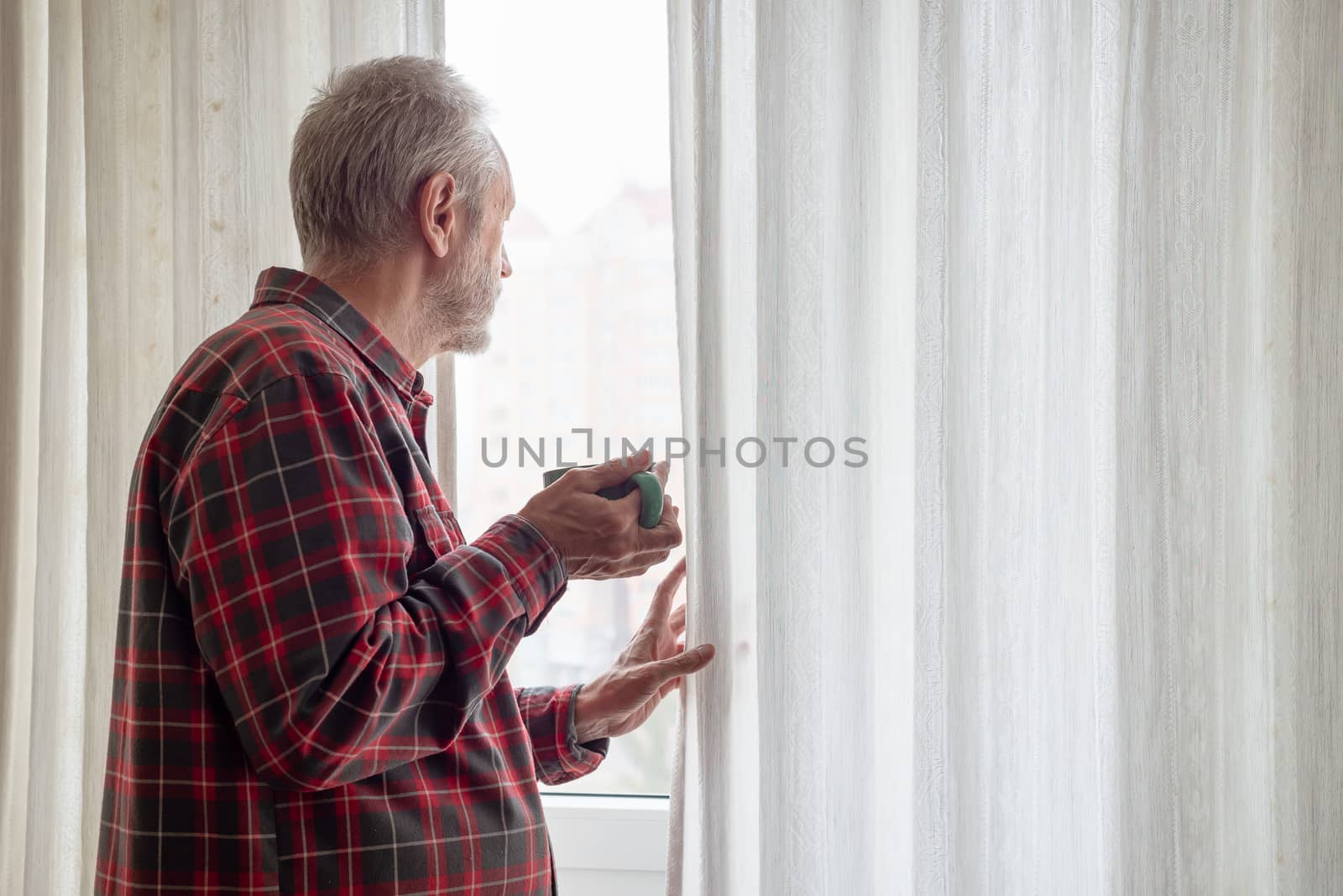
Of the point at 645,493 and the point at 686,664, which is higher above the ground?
the point at 645,493

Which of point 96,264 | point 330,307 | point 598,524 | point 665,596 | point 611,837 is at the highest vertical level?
point 96,264

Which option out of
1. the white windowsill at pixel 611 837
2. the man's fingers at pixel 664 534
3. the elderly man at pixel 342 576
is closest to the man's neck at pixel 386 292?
the elderly man at pixel 342 576

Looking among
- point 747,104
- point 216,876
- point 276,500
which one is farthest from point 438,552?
point 747,104

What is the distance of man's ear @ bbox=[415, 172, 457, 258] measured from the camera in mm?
883

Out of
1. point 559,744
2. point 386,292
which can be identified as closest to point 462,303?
point 386,292

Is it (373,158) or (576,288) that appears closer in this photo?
(373,158)

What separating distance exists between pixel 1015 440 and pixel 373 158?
690 millimetres

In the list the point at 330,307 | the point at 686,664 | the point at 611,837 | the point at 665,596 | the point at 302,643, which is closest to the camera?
the point at 302,643

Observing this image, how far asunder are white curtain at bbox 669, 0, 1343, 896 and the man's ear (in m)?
0.26

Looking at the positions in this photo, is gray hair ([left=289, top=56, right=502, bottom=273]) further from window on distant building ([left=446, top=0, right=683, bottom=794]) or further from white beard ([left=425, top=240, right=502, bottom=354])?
window on distant building ([left=446, top=0, right=683, bottom=794])

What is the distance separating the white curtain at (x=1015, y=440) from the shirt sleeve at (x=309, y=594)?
37cm

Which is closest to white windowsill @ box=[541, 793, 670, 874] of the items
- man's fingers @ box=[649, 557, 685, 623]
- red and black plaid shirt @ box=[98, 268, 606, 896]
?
man's fingers @ box=[649, 557, 685, 623]

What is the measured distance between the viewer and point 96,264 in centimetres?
117

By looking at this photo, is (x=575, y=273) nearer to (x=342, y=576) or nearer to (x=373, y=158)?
(x=373, y=158)
